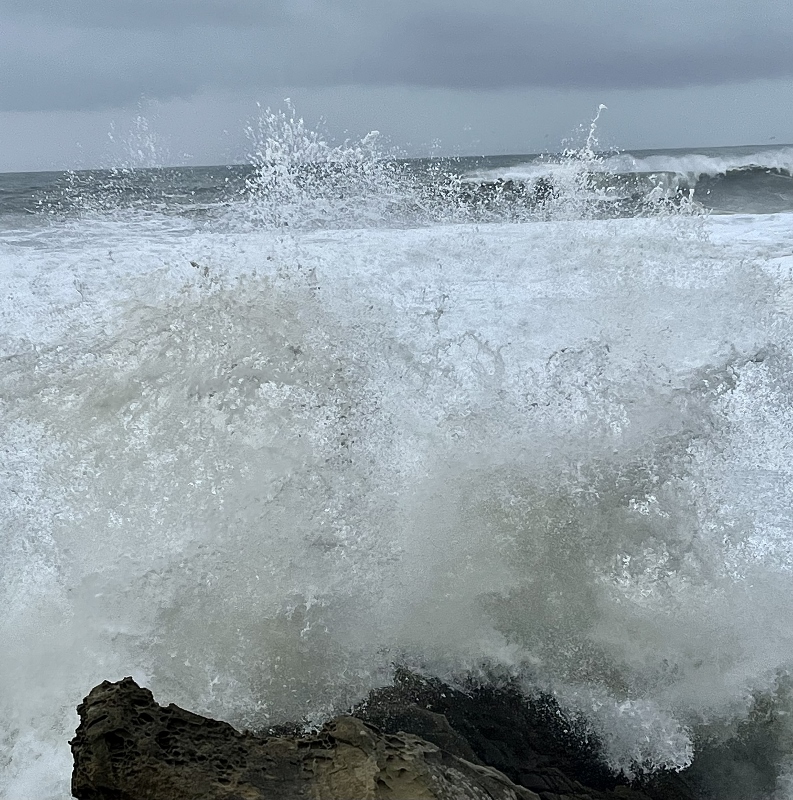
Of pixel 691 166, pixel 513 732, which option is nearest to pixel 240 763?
pixel 513 732

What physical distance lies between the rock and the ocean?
1.05 metres

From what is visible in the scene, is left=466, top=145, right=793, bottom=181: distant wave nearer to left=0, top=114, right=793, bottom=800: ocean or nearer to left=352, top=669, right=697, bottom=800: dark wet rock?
left=0, top=114, right=793, bottom=800: ocean

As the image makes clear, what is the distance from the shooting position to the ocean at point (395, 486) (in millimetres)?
3479

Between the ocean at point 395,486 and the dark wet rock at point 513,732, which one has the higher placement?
the ocean at point 395,486

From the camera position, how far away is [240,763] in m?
2.19

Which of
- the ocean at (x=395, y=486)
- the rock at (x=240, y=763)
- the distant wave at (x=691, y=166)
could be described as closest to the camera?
the rock at (x=240, y=763)

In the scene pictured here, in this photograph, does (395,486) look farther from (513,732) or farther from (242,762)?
(242,762)

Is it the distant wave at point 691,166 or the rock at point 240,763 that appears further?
the distant wave at point 691,166

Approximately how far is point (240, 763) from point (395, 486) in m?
2.21

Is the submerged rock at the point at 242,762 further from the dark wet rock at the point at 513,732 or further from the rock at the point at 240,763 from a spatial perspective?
the dark wet rock at the point at 513,732

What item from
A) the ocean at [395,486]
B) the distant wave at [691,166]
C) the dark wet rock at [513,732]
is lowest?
the dark wet rock at [513,732]

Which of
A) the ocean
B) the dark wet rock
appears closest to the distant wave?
the ocean

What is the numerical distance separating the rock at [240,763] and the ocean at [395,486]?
1.05m

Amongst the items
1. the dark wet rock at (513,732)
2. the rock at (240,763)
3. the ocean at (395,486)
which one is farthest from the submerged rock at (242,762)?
the ocean at (395,486)
